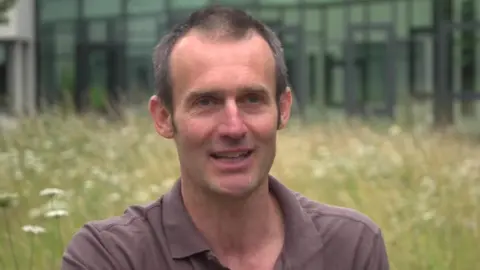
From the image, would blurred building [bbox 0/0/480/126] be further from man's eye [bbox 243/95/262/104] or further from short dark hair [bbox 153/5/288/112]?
man's eye [bbox 243/95/262/104]

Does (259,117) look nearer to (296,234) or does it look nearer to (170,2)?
(296,234)

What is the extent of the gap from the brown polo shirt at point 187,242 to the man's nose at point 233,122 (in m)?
0.26

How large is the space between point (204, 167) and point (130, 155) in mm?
8222

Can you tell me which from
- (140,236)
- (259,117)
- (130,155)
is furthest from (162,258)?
(130,155)

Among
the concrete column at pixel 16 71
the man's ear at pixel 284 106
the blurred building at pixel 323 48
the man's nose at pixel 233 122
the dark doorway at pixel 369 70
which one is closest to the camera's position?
the man's nose at pixel 233 122

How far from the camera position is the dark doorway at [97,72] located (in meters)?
27.4

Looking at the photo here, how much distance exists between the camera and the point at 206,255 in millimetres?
2111

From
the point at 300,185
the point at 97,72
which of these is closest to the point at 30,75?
the point at 97,72

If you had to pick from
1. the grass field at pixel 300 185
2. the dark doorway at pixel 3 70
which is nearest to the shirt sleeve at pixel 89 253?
the grass field at pixel 300 185

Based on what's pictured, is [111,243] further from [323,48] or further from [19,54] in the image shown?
[19,54]

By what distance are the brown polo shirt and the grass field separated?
1579 mm

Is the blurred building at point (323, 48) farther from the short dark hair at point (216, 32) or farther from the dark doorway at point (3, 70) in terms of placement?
the short dark hair at point (216, 32)

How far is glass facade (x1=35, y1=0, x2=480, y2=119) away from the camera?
21.7 meters

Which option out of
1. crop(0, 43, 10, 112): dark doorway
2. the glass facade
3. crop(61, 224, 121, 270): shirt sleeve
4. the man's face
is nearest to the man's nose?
the man's face
